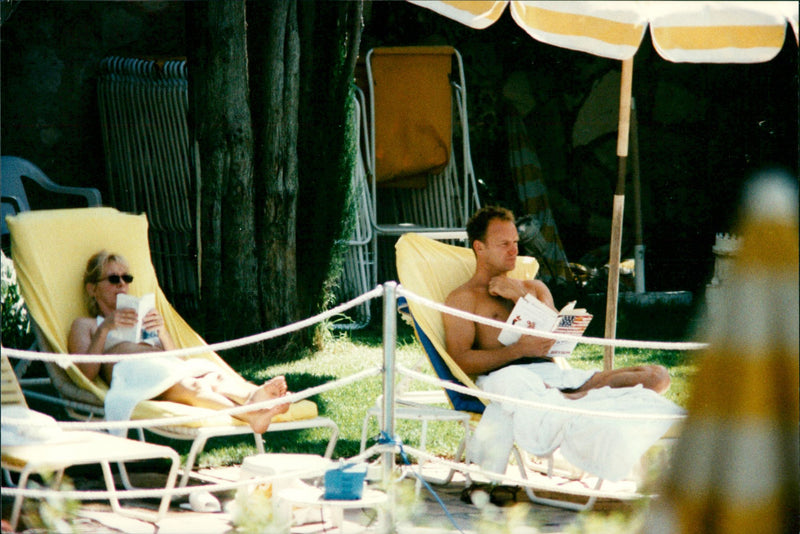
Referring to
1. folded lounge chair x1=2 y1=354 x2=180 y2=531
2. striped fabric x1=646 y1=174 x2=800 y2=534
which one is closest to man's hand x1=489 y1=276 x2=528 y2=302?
folded lounge chair x1=2 y1=354 x2=180 y2=531

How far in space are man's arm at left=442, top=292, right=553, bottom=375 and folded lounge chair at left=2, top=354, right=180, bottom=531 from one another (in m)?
1.54

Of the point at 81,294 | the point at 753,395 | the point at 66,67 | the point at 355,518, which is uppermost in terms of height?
the point at 66,67

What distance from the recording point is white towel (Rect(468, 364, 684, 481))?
4.52 m

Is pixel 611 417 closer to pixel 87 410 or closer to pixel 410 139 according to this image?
pixel 87 410

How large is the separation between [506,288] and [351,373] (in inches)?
73.7

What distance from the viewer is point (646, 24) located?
4805 mm

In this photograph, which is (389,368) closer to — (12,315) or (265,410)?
(265,410)

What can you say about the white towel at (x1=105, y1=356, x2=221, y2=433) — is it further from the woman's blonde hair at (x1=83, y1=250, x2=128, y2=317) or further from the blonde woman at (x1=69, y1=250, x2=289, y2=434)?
the woman's blonde hair at (x1=83, y1=250, x2=128, y2=317)

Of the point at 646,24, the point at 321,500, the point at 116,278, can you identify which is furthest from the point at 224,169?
the point at 321,500

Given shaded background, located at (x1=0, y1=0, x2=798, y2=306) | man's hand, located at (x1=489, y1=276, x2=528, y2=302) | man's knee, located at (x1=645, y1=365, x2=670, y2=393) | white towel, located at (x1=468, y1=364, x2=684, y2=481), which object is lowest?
white towel, located at (x1=468, y1=364, x2=684, y2=481)

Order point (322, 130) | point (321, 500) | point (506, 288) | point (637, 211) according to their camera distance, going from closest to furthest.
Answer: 1. point (321, 500)
2. point (506, 288)
3. point (322, 130)
4. point (637, 211)

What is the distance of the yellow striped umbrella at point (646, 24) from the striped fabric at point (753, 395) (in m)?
3.60

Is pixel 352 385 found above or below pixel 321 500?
below

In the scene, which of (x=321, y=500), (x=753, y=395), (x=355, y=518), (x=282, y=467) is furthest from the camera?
(x=355, y=518)
